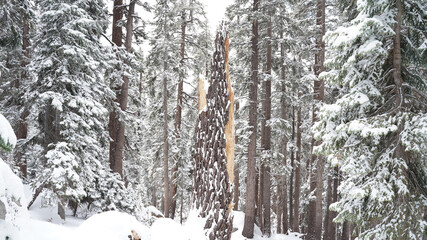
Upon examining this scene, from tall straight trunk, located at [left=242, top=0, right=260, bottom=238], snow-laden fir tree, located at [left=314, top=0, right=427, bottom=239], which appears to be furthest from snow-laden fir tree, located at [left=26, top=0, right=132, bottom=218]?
snow-laden fir tree, located at [left=314, top=0, right=427, bottom=239]

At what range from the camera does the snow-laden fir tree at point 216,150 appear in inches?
206

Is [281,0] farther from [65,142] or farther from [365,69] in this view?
[65,142]

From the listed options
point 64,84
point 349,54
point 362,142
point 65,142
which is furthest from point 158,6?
point 362,142

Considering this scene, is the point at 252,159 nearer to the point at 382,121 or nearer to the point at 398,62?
the point at 382,121

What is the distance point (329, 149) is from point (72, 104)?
6.88 meters

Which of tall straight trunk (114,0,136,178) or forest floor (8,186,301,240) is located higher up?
tall straight trunk (114,0,136,178)

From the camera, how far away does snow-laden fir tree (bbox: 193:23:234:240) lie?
522cm

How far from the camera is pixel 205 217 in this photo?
525cm

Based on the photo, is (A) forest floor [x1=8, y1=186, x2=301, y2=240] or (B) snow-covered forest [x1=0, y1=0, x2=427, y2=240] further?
(B) snow-covered forest [x1=0, y1=0, x2=427, y2=240]

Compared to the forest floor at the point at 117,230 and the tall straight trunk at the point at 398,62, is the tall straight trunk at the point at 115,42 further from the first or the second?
the tall straight trunk at the point at 398,62

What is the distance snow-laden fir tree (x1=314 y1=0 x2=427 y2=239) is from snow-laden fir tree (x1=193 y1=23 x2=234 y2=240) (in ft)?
8.92

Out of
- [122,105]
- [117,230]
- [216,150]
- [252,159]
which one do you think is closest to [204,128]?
[216,150]

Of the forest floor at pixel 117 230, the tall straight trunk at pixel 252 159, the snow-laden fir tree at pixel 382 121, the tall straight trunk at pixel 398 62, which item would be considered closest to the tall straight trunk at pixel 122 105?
the forest floor at pixel 117 230

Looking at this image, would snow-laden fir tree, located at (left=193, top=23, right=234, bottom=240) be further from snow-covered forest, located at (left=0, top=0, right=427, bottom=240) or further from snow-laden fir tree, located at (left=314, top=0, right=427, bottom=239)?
snow-laden fir tree, located at (left=314, top=0, right=427, bottom=239)
